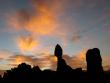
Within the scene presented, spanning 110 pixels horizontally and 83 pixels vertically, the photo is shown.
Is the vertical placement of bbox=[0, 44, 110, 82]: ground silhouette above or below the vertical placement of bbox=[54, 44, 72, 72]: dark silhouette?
below

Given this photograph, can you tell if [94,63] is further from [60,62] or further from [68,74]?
[60,62]

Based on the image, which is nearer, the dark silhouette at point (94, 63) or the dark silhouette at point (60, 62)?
the dark silhouette at point (94, 63)

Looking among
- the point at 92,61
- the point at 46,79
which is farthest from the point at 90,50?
the point at 46,79

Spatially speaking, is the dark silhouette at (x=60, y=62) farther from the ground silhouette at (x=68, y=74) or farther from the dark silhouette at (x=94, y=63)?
the dark silhouette at (x=94, y=63)

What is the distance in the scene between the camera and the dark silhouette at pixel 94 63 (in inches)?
3398

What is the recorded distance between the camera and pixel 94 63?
88188 millimetres

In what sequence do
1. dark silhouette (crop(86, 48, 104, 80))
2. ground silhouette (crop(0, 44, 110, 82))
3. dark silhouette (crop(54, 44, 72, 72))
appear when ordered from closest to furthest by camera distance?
ground silhouette (crop(0, 44, 110, 82)), dark silhouette (crop(86, 48, 104, 80)), dark silhouette (crop(54, 44, 72, 72))

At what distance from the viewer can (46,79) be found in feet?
265

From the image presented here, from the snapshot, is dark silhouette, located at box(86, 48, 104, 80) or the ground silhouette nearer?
the ground silhouette

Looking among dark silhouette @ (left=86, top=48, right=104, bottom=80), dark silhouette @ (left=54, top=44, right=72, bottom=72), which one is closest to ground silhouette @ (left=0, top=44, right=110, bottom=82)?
dark silhouette @ (left=86, top=48, right=104, bottom=80)

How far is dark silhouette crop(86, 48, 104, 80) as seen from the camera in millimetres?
86312

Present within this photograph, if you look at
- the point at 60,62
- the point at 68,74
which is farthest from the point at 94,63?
the point at 60,62

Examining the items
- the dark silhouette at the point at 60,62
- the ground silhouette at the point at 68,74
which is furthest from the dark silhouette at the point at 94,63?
the dark silhouette at the point at 60,62

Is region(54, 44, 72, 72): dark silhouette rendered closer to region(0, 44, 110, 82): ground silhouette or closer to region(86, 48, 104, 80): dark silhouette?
region(0, 44, 110, 82): ground silhouette
